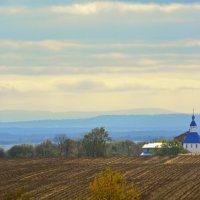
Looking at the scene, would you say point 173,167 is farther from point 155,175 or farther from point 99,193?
point 99,193

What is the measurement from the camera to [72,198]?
189ft

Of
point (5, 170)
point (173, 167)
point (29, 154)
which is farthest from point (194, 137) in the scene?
point (5, 170)

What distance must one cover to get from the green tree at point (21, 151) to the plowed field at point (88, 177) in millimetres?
33687

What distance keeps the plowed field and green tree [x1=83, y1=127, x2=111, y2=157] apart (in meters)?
23.5

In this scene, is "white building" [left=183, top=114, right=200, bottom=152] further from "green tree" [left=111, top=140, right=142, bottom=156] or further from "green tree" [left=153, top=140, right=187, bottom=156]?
"green tree" [left=153, top=140, right=187, bottom=156]

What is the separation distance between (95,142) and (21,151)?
55.5ft

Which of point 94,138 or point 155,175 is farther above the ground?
point 94,138

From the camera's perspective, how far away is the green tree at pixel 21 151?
13788 cm

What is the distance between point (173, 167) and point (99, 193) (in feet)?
180

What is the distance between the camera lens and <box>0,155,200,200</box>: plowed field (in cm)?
6128

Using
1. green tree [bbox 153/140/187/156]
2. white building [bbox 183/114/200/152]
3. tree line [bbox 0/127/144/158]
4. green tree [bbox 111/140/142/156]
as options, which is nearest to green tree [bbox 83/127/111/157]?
tree line [bbox 0/127/144/158]

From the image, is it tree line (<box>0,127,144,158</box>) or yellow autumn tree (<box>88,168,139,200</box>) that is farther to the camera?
tree line (<box>0,127,144,158</box>)

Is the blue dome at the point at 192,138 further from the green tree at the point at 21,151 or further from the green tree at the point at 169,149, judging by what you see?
the green tree at the point at 21,151

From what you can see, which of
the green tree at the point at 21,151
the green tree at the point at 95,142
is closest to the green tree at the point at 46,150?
the green tree at the point at 21,151
